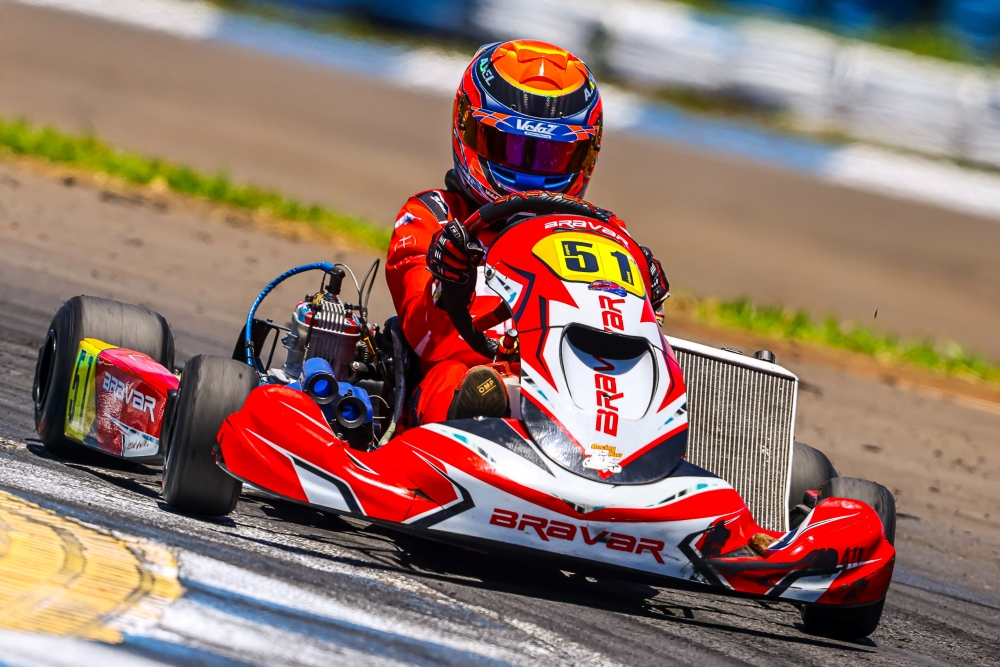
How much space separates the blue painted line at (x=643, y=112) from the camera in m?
12.9

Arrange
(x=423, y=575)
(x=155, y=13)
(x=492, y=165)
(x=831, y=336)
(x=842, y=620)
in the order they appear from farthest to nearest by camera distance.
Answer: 1. (x=155, y=13)
2. (x=831, y=336)
3. (x=492, y=165)
4. (x=842, y=620)
5. (x=423, y=575)

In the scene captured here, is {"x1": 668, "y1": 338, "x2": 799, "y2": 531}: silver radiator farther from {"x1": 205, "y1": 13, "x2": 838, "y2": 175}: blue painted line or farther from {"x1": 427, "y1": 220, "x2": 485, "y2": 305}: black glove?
{"x1": 205, "y1": 13, "x2": 838, "y2": 175}: blue painted line

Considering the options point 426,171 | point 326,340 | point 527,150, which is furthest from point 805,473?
point 426,171

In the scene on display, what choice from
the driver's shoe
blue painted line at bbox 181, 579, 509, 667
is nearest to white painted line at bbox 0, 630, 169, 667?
blue painted line at bbox 181, 579, 509, 667

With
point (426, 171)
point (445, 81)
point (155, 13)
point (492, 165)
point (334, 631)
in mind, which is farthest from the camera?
point (155, 13)

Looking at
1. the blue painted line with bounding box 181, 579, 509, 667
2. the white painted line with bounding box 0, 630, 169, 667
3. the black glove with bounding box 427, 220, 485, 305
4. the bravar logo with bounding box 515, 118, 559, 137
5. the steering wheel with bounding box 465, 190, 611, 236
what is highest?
the bravar logo with bounding box 515, 118, 559, 137

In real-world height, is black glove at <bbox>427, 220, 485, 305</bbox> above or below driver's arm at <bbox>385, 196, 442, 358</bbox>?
above

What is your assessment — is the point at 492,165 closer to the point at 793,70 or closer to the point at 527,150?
the point at 527,150

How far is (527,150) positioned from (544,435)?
4.41ft

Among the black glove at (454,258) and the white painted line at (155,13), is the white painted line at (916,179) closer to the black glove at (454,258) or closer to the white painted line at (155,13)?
the white painted line at (155,13)

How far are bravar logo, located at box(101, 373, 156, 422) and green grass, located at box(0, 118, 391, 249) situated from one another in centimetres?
492

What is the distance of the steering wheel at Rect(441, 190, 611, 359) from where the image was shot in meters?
3.96

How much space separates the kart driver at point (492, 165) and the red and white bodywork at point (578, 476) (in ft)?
1.56

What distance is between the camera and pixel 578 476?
335cm
